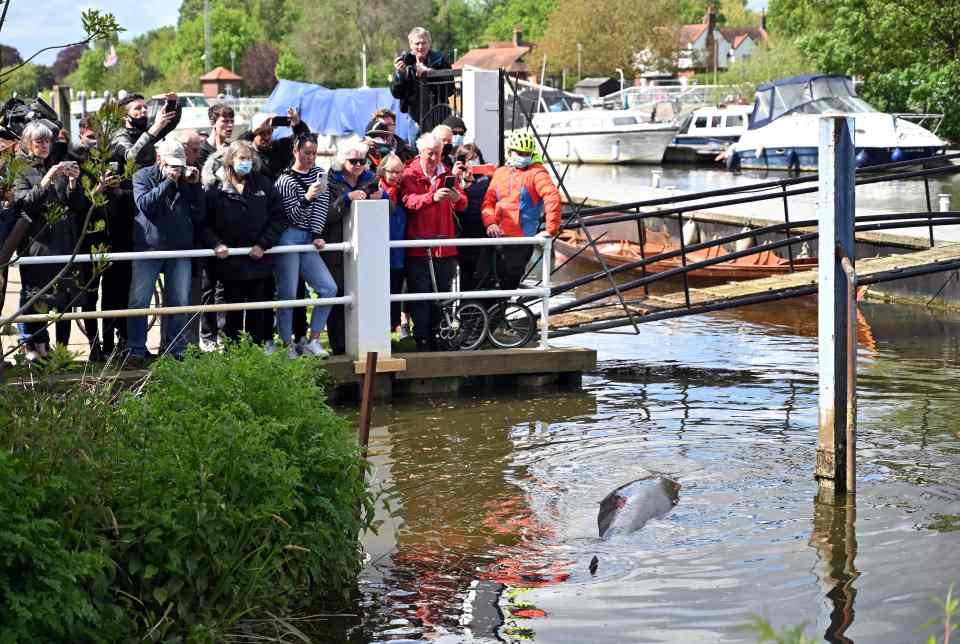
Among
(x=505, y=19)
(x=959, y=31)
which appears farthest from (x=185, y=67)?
(x=959, y=31)

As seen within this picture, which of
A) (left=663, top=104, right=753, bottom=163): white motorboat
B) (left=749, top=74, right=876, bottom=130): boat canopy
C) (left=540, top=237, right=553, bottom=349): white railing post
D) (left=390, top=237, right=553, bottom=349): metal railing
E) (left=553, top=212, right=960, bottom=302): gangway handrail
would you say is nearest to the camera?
(left=390, top=237, right=553, bottom=349): metal railing

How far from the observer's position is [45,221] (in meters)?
10.6

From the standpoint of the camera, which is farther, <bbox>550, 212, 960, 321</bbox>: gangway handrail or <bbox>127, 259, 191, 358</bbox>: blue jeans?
<bbox>550, 212, 960, 321</bbox>: gangway handrail

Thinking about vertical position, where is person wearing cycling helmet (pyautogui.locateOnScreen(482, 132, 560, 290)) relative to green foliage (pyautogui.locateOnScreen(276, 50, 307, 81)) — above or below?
below

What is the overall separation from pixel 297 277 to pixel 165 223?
1197 mm

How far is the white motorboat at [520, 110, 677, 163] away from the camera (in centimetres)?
6119

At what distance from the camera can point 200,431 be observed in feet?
20.1

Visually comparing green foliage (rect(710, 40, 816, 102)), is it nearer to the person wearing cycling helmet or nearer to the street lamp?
the street lamp

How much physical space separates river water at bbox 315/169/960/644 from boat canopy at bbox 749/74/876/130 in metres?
36.9

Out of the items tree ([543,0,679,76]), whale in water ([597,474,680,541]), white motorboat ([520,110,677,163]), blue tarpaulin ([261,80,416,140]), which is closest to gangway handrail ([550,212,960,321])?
whale in water ([597,474,680,541])

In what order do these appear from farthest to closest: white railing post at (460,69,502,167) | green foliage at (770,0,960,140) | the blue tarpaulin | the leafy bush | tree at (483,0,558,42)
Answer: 1. tree at (483,0,558,42)
2. green foliage at (770,0,960,140)
3. the blue tarpaulin
4. white railing post at (460,69,502,167)
5. the leafy bush

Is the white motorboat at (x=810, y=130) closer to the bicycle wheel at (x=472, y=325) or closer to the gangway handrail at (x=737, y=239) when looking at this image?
the gangway handrail at (x=737, y=239)

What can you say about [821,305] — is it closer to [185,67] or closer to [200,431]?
[200,431]

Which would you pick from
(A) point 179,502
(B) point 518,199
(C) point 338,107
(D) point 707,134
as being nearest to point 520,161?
(B) point 518,199
